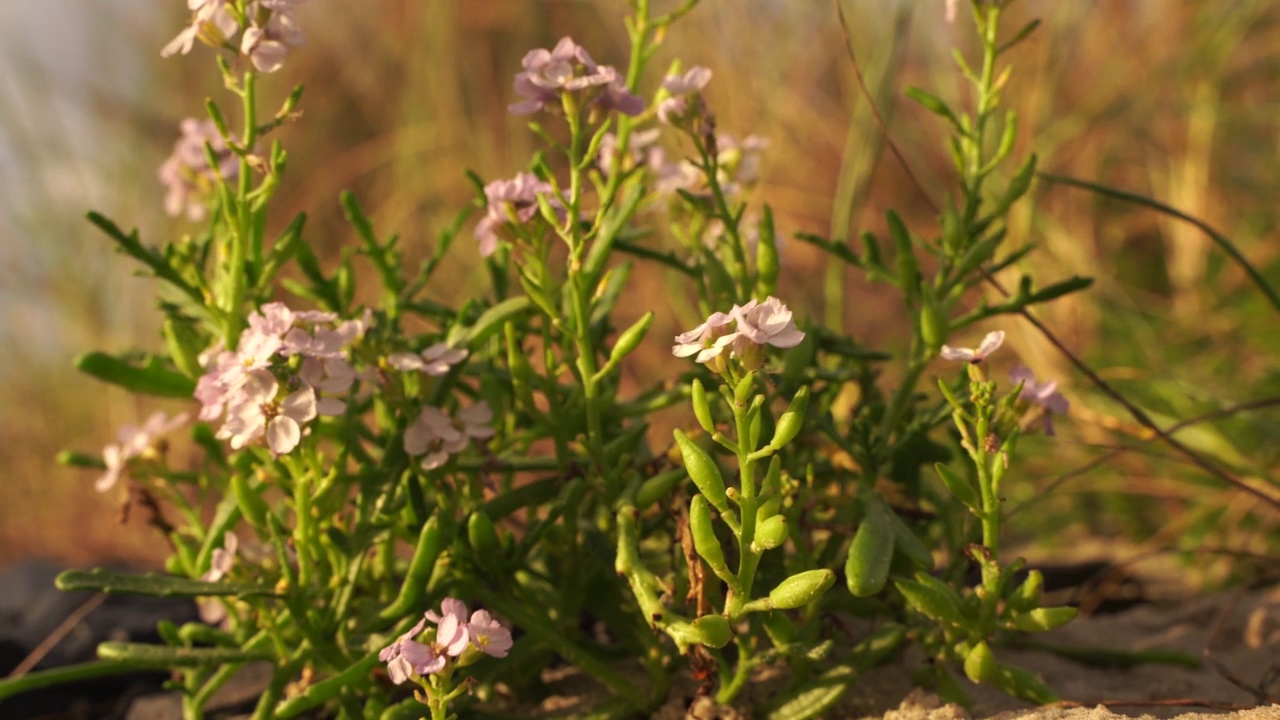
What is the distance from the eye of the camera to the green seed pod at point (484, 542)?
1256 millimetres

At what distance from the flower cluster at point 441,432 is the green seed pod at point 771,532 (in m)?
0.40

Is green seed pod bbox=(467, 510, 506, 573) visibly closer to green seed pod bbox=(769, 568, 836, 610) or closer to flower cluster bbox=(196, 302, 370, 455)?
flower cluster bbox=(196, 302, 370, 455)

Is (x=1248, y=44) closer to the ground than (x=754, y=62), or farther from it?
closer to the ground

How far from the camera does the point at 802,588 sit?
1.07 meters

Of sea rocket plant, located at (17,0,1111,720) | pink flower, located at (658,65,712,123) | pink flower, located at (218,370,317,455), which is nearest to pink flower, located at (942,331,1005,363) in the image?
sea rocket plant, located at (17,0,1111,720)

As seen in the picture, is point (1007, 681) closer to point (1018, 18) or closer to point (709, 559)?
point (709, 559)

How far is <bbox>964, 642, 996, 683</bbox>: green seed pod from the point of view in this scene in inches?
47.9

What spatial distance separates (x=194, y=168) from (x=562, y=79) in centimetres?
64

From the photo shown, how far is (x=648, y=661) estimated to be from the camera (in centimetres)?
139

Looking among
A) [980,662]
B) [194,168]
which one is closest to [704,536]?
[980,662]

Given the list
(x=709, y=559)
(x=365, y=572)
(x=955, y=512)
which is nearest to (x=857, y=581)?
(x=709, y=559)

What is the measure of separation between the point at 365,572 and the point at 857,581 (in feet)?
2.20

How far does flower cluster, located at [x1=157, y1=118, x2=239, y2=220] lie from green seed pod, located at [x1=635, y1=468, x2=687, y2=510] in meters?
0.71

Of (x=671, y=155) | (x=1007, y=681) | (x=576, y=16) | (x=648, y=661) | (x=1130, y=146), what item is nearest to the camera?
(x=1007, y=681)
